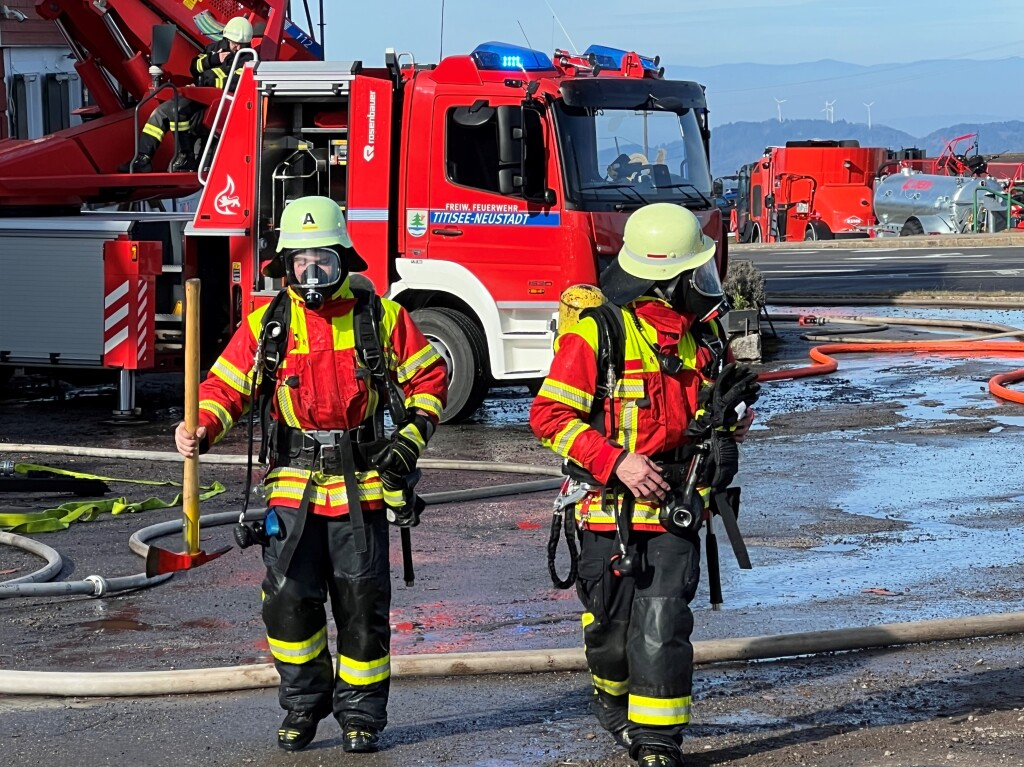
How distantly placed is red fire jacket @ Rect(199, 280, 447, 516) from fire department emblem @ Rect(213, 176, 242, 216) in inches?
277

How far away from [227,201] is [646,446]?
7.82 meters

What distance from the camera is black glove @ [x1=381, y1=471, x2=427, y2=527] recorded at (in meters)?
4.56

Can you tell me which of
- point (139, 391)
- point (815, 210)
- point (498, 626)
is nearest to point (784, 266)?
point (815, 210)

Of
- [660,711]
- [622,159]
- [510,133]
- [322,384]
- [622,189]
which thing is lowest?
[660,711]

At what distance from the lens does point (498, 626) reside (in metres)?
5.98

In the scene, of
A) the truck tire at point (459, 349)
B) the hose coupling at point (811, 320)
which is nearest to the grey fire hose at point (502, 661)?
the truck tire at point (459, 349)

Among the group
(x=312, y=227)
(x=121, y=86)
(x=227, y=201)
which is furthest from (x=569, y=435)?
(x=121, y=86)

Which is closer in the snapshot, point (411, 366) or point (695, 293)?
point (695, 293)

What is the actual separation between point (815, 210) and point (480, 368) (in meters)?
27.2

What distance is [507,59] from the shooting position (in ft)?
36.4

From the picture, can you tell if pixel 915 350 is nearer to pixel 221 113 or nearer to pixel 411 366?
pixel 221 113

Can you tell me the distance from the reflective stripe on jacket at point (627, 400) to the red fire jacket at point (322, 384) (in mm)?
517

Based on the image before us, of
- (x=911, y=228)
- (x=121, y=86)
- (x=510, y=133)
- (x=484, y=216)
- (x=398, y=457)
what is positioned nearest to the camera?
(x=398, y=457)

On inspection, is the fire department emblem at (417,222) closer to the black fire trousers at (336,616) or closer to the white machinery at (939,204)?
the black fire trousers at (336,616)
